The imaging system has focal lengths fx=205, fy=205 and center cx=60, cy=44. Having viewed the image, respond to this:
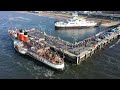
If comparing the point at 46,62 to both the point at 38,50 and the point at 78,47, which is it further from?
the point at 78,47

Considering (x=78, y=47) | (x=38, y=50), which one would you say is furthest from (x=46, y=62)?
(x=78, y=47)

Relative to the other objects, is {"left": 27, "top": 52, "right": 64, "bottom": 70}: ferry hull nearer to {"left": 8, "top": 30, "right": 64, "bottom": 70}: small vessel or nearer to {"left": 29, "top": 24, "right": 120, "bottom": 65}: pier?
{"left": 8, "top": 30, "right": 64, "bottom": 70}: small vessel

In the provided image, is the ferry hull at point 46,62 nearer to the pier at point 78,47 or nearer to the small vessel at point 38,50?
the small vessel at point 38,50

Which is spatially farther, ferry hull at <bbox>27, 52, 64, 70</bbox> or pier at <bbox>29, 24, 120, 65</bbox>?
pier at <bbox>29, 24, 120, 65</bbox>

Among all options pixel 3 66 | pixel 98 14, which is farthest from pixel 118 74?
pixel 98 14

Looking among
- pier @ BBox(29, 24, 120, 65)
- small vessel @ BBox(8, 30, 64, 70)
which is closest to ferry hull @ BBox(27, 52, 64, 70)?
small vessel @ BBox(8, 30, 64, 70)

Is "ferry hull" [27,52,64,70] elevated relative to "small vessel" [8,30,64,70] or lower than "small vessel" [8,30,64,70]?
lower

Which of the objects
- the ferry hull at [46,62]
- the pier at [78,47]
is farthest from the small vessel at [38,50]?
the pier at [78,47]
